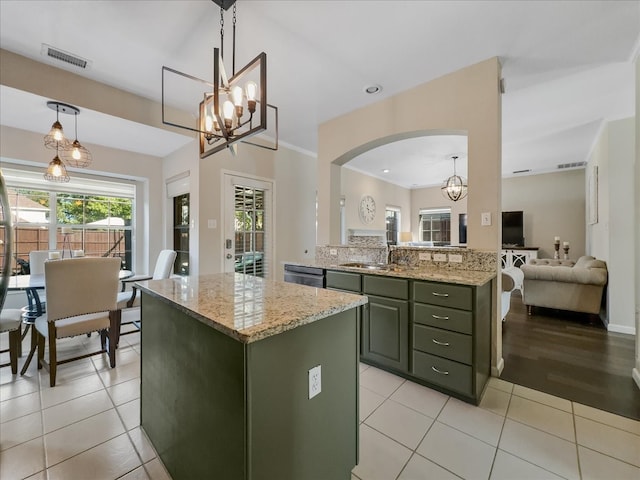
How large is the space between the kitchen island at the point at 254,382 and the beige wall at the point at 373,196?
4747 millimetres

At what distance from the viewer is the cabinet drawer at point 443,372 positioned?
6.54 ft

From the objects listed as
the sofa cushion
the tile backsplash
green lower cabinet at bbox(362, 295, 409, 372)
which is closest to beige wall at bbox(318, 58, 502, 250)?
the tile backsplash

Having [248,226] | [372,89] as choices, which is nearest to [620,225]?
[372,89]

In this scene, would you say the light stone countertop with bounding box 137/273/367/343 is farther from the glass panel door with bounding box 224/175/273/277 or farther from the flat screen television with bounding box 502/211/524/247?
the flat screen television with bounding box 502/211/524/247

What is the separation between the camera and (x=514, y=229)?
22.4 feet

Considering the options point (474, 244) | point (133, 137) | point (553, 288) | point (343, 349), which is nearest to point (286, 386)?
point (343, 349)

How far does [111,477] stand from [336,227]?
2.98 meters

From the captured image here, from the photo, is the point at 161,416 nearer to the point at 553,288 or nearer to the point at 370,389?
the point at 370,389

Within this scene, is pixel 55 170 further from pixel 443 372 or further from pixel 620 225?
→ pixel 620 225

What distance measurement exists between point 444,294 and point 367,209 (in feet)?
15.7

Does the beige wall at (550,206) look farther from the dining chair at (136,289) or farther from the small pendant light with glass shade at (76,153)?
the small pendant light with glass shade at (76,153)

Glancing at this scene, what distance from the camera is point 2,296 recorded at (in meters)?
1.04

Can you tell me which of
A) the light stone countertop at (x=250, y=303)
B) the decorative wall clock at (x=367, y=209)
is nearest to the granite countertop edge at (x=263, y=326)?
the light stone countertop at (x=250, y=303)

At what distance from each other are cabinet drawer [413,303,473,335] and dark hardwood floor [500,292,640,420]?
0.87 metres
